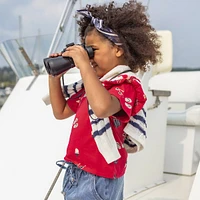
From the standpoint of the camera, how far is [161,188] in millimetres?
1920

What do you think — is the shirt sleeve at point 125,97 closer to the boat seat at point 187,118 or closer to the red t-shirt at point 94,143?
the red t-shirt at point 94,143

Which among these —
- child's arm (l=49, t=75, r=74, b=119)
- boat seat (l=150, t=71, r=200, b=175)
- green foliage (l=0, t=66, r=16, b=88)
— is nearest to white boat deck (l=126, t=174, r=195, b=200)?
boat seat (l=150, t=71, r=200, b=175)

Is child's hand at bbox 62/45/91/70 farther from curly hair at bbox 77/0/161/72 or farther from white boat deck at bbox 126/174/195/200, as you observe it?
white boat deck at bbox 126/174/195/200

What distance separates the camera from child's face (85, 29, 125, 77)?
95cm

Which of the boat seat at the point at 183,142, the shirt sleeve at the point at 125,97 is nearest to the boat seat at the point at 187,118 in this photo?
the boat seat at the point at 183,142

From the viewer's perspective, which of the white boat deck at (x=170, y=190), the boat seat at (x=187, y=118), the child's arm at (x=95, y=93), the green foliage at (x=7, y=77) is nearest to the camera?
the child's arm at (x=95, y=93)

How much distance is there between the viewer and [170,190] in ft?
6.24

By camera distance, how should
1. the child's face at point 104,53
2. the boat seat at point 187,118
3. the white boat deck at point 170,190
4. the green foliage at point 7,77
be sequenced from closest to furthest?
1. the child's face at point 104,53
2. the white boat deck at point 170,190
3. the boat seat at point 187,118
4. the green foliage at point 7,77

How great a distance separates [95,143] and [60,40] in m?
1.47

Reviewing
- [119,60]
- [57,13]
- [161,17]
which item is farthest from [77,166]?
[161,17]

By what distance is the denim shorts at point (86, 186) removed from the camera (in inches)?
36.1

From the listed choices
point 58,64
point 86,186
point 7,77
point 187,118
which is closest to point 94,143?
point 86,186

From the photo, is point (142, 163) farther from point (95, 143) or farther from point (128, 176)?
point (95, 143)

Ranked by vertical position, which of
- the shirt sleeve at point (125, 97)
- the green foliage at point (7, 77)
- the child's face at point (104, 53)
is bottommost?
the green foliage at point (7, 77)
